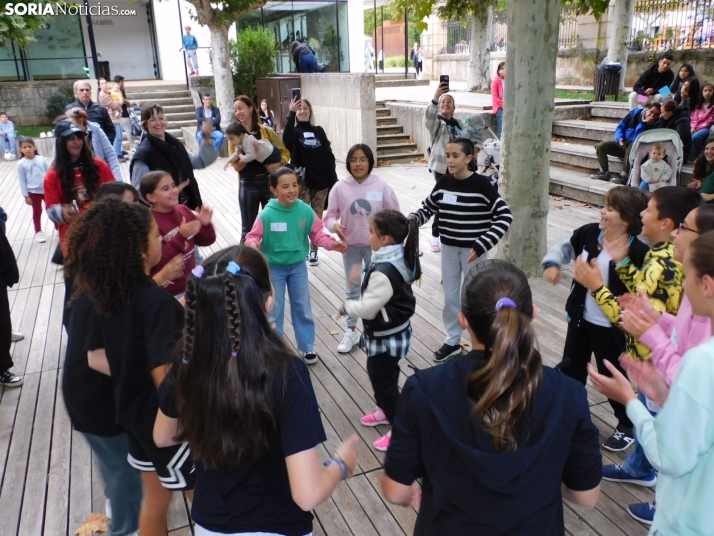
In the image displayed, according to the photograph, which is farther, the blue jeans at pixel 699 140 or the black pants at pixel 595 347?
the blue jeans at pixel 699 140

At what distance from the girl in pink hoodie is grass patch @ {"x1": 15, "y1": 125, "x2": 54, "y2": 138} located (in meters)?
15.6

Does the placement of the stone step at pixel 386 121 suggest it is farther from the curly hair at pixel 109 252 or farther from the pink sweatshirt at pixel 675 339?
the curly hair at pixel 109 252

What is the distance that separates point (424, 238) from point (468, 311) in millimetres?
6273

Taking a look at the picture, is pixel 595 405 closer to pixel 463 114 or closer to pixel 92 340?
pixel 92 340

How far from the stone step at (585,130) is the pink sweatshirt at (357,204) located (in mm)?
7797

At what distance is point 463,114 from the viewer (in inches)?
477

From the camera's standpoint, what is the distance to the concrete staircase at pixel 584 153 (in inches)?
367

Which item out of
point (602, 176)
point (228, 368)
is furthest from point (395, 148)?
point (228, 368)

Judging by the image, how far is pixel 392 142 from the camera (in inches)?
547

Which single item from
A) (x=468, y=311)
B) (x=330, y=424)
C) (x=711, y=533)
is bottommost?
(x=330, y=424)

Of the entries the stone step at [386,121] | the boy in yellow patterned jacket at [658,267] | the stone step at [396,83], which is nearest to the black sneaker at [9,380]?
the boy in yellow patterned jacket at [658,267]

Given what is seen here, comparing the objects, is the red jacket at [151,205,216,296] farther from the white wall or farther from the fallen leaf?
the white wall

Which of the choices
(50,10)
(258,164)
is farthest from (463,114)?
(50,10)

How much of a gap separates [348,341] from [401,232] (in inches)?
69.8
